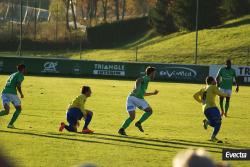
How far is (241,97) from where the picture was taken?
36.9 meters

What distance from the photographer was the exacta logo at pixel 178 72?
5100 cm

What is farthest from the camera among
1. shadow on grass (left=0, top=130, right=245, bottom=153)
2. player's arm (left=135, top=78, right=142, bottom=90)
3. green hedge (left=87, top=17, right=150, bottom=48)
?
green hedge (left=87, top=17, right=150, bottom=48)

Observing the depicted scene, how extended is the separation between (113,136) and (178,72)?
33.1 m

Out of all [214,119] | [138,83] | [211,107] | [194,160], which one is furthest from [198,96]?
[194,160]

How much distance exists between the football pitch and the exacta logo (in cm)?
1715

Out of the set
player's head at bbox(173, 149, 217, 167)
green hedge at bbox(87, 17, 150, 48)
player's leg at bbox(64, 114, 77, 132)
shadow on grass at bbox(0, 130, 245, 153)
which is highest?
green hedge at bbox(87, 17, 150, 48)

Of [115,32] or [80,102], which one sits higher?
[115,32]

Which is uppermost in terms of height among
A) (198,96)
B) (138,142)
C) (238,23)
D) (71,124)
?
(238,23)

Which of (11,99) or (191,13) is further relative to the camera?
(191,13)

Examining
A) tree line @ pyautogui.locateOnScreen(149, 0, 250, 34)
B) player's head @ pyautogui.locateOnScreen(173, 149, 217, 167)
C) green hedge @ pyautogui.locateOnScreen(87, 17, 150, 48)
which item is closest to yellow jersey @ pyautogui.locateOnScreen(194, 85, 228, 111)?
player's head @ pyautogui.locateOnScreen(173, 149, 217, 167)

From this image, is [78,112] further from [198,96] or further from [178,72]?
[178,72]

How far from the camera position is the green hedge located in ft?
291

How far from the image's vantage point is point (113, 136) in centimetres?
1838

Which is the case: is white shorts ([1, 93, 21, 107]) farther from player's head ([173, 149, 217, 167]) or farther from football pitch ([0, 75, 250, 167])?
player's head ([173, 149, 217, 167])
